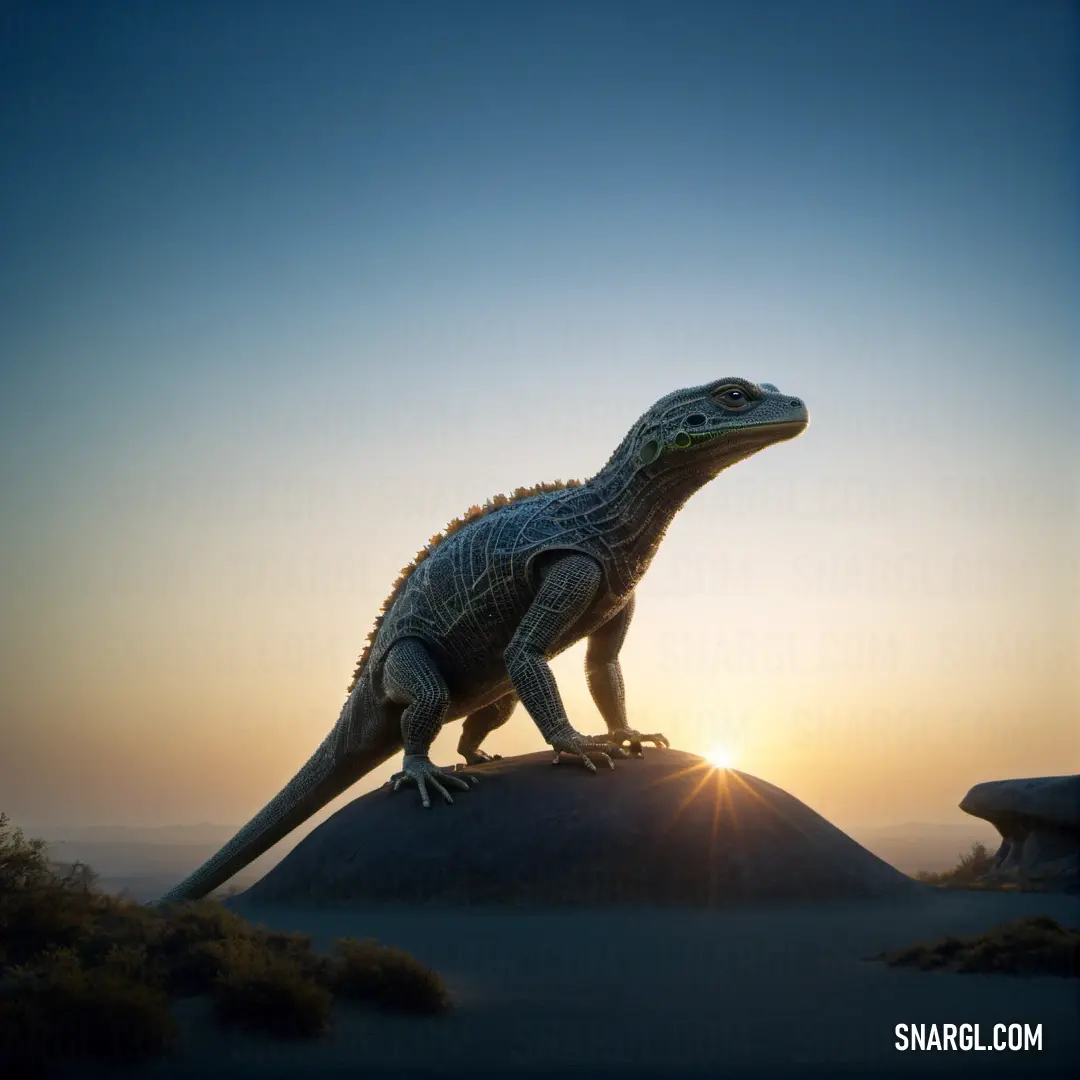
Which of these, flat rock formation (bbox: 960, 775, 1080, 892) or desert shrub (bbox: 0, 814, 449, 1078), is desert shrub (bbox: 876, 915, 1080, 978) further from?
desert shrub (bbox: 0, 814, 449, 1078)

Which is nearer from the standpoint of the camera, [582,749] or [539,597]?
[582,749]

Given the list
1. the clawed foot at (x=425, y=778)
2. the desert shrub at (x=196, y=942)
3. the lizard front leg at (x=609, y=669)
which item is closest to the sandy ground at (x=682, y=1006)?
the desert shrub at (x=196, y=942)

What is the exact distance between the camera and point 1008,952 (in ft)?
23.6

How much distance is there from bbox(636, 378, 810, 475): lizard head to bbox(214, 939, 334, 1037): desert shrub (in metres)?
5.73

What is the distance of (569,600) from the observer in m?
10.5

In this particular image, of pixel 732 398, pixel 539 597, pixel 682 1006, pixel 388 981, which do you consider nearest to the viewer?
pixel 682 1006

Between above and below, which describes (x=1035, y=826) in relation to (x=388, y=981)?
above

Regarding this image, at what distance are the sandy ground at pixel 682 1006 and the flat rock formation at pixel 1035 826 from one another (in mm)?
1556

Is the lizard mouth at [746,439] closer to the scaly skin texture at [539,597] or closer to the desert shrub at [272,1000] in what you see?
the scaly skin texture at [539,597]

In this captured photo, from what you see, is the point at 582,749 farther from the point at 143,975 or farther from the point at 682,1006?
the point at 143,975

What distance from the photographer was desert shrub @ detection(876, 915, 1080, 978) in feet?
23.3

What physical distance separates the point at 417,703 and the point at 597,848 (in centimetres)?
285

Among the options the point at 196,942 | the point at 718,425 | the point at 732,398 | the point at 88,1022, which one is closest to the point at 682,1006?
the point at 196,942

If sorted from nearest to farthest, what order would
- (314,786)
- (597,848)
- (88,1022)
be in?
(88,1022) < (597,848) < (314,786)
